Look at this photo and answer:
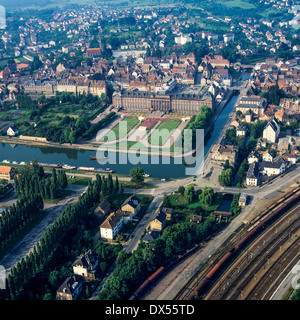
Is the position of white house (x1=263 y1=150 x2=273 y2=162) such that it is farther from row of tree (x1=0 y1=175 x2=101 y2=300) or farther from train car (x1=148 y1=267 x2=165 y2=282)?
train car (x1=148 y1=267 x2=165 y2=282)

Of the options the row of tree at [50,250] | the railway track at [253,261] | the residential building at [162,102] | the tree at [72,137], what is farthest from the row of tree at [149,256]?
the residential building at [162,102]

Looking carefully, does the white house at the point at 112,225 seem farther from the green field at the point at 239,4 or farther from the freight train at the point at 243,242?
the green field at the point at 239,4

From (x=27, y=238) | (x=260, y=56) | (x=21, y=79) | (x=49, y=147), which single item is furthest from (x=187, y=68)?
(x=27, y=238)

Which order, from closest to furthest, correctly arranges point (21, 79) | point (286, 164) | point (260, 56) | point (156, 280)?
point (156, 280), point (286, 164), point (21, 79), point (260, 56)

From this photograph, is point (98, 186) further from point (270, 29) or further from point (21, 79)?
point (270, 29)

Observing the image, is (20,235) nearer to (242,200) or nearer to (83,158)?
(83,158)

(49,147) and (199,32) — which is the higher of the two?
(199,32)

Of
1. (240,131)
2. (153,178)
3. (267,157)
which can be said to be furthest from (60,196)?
(240,131)
